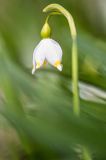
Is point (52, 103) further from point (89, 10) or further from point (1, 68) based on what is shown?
point (89, 10)

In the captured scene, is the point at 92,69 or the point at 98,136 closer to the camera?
the point at 98,136

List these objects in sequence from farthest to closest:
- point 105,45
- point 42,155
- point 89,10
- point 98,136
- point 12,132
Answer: point 89,10 → point 12,132 → point 105,45 → point 42,155 → point 98,136

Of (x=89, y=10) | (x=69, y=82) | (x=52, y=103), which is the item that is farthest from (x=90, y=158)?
(x=89, y=10)

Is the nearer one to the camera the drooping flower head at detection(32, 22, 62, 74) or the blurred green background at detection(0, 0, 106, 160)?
the blurred green background at detection(0, 0, 106, 160)

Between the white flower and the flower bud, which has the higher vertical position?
the flower bud

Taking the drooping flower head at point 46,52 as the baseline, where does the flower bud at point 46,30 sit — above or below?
above

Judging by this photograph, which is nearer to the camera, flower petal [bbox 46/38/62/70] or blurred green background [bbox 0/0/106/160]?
blurred green background [bbox 0/0/106/160]

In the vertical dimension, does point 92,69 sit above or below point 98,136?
above

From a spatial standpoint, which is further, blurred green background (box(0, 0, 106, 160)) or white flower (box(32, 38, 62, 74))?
white flower (box(32, 38, 62, 74))
